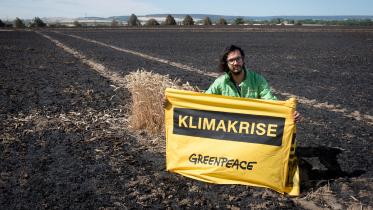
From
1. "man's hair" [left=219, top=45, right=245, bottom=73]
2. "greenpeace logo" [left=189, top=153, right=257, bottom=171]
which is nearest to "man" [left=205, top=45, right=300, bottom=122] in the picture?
"man's hair" [left=219, top=45, right=245, bottom=73]

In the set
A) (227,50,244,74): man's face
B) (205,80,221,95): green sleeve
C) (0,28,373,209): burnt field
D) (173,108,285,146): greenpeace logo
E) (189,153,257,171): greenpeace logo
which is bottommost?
(0,28,373,209): burnt field

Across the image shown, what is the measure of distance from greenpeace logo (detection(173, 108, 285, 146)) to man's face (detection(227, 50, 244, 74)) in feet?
2.05

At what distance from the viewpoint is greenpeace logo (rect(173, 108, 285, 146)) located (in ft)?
14.8

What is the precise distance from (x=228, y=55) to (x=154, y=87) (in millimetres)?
2374

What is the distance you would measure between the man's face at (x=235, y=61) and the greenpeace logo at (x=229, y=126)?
0.63 m

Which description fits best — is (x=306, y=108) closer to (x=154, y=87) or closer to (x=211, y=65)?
(x=154, y=87)

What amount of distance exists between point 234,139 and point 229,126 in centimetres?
17

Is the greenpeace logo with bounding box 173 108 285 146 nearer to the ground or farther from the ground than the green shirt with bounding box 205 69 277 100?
nearer to the ground

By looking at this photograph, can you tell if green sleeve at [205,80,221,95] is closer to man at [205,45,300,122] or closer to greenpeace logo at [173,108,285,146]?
man at [205,45,300,122]

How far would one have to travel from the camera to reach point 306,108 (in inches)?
360

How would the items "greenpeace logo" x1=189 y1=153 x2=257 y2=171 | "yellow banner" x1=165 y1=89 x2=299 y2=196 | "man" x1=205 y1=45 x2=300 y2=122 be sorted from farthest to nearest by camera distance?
"man" x1=205 y1=45 x2=300 y2=122 < "greenpeace logo" x1=189 y1=153 x2=257 y2=171 < "yellow banner" x1=165 y1=89 x2=299 y2=196

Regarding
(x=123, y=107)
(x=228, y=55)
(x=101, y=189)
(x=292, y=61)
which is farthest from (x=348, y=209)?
(x=292, y=61)

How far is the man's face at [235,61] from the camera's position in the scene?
4777mm

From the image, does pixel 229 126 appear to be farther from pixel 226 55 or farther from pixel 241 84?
pixel 226 55
